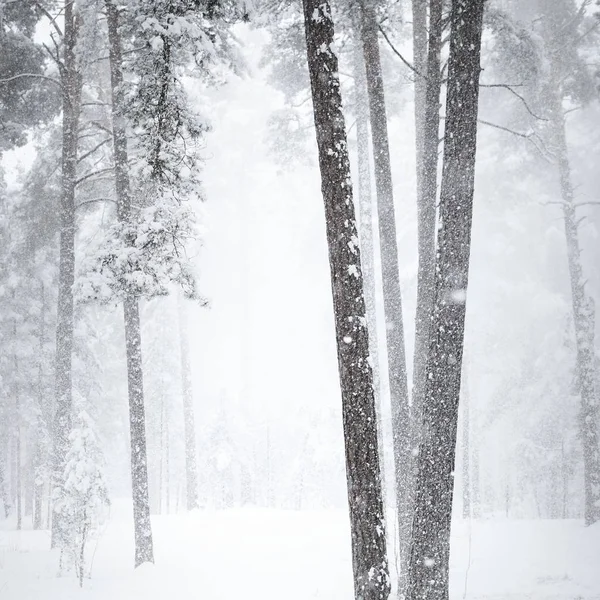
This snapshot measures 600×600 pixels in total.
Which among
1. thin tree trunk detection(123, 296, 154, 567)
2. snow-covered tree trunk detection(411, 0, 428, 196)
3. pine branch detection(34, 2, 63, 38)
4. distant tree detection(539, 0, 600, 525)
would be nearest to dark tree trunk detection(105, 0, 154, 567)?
thin tree trunk detection(123, 296, 154, 567)

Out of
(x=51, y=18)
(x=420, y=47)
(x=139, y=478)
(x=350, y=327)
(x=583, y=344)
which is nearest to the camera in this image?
(x=350, y=327)

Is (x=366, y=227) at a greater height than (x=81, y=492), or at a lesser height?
greater

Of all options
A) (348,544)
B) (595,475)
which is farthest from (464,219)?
(595,475)

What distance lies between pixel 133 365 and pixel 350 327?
630 cm

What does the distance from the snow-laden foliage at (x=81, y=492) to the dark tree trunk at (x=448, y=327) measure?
6.15 metres

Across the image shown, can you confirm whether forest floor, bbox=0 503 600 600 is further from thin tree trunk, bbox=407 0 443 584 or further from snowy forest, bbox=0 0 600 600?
thin tree trunk, bbox=407 0 443 584

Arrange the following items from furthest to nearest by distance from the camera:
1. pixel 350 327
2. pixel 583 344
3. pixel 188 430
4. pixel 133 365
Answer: pixel 188 430 → pixel 583 344 → pixel 133 365 → pixel 350 327

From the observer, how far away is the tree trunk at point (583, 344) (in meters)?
12.8

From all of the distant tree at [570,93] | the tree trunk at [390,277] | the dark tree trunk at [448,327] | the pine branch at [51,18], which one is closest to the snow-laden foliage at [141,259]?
the tree trunk at [390,277]

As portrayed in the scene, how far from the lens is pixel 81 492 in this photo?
848 centimetres

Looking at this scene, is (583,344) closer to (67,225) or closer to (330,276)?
(330,276)

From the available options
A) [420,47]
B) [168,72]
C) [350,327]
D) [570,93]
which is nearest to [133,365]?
[168,72]

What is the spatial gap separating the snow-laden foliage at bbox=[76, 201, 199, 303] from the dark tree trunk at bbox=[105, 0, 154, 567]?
3.23 ft

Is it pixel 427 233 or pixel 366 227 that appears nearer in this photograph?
pixel 427 233
